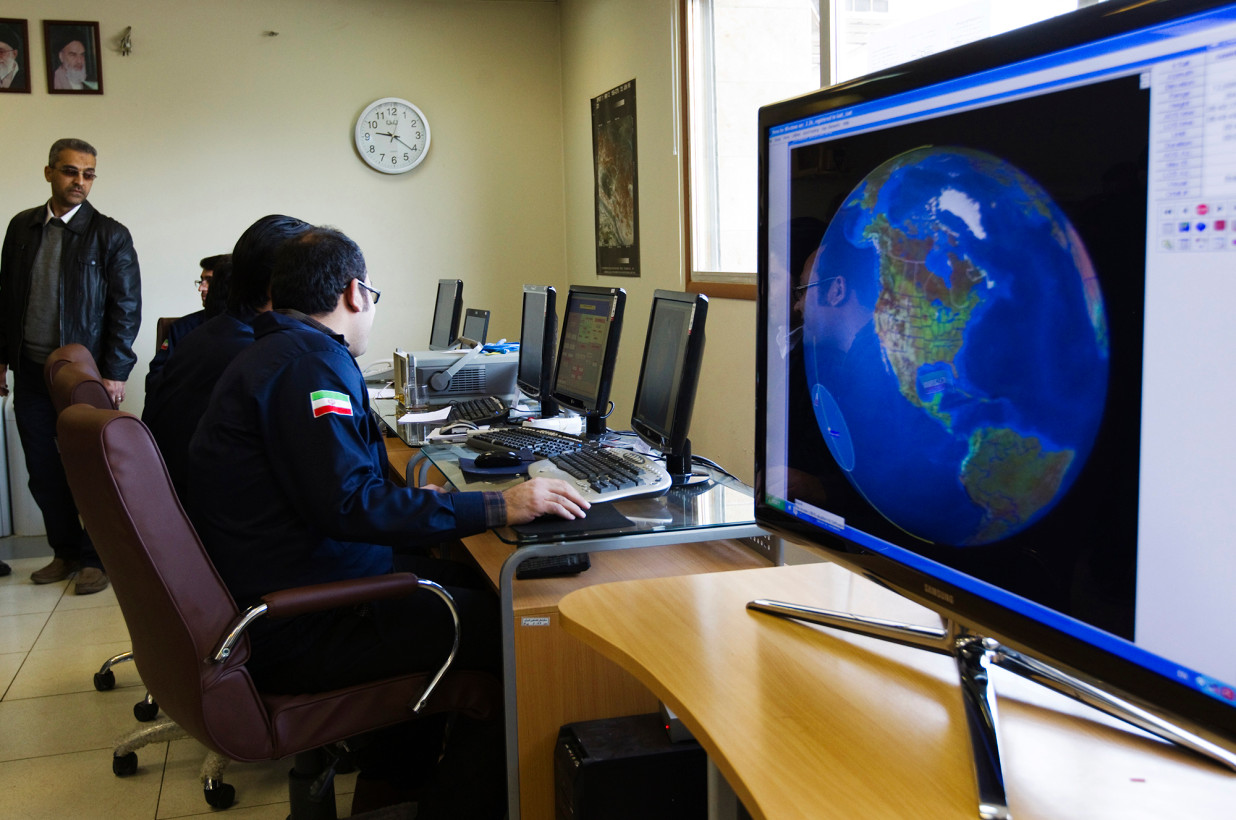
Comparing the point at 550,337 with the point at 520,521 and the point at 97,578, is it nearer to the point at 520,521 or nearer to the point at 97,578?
the point at 520,521

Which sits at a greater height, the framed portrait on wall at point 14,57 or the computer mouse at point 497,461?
the framed portrait on wall at point 14,57

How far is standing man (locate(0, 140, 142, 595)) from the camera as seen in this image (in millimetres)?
4305

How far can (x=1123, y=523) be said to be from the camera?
0.77 m

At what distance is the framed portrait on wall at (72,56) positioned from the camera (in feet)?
16.4

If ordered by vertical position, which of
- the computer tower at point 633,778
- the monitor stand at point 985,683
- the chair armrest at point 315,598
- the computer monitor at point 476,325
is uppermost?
the computer monitor at point 476,325

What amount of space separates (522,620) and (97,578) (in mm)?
3088

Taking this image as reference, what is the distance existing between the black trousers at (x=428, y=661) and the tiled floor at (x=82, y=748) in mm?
623

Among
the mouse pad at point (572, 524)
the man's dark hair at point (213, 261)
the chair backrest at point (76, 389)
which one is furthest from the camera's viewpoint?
the man's dark hair at point (213, 261)

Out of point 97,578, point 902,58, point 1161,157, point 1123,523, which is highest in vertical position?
point 902,58

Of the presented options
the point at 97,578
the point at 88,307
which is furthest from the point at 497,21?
the point at 97,578

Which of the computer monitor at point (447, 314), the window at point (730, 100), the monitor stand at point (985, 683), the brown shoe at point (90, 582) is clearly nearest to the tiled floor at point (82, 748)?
the brown shoe at point (90, 582)

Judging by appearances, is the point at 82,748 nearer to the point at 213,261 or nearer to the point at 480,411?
the point at 480,411

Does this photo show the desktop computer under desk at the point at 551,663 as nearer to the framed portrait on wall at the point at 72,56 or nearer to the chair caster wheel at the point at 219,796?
the chair caster wheel at the point at 219,796

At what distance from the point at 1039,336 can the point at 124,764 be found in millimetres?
2582
